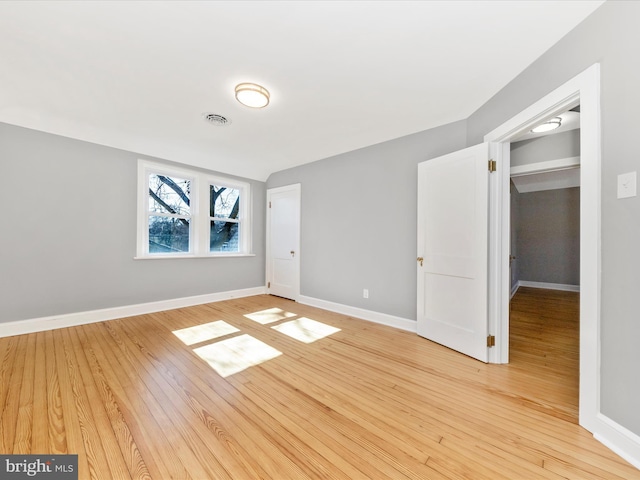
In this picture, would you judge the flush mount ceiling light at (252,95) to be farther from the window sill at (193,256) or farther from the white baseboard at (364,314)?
the white baseboard at (364,314)

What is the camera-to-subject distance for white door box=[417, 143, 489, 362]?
2338mm

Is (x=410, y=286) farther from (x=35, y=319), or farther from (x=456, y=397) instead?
(x=35, y=319)

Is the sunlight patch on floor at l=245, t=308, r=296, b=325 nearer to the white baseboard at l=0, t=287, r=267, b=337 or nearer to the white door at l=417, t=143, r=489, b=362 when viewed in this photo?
the white baseboard at l=0, t=287, r=267, b=337

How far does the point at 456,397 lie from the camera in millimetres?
1784

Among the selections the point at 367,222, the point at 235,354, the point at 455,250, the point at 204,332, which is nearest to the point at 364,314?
the point at 367,222

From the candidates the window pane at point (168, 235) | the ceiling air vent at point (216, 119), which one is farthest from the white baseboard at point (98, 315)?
the ceiling air vent at point (216, 119)

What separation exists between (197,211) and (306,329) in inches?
109

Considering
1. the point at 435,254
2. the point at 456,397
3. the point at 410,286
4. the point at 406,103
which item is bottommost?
the point at 456,397

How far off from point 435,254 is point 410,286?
0.60 metres

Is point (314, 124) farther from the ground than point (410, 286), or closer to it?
farther from the ground

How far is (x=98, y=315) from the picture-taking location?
3307mm

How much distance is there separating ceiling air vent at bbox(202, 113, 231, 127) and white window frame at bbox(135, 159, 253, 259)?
1.43 m

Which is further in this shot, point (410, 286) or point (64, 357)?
point (410, 286)

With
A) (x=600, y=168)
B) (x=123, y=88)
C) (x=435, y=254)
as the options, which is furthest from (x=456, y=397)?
(x=123, y=88)
